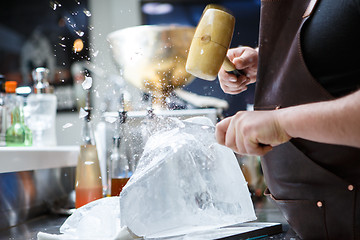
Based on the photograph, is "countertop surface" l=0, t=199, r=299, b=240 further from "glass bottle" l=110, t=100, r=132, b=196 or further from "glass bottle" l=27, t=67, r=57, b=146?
"glass bottle" l=27, t=67, r=57, b=146

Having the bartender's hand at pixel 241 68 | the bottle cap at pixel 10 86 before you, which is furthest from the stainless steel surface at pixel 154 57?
the bottle cap at pixel 10 86

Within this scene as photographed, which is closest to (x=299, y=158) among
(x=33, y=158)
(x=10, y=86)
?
(x=33, y=158)

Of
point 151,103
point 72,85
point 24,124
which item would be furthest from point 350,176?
point 72,85

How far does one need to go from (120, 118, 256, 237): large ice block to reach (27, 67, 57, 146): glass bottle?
38.6 inches

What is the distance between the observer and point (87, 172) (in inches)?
59.5

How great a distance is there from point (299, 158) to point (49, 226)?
0.79 metres

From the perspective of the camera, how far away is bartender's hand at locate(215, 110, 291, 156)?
77cm

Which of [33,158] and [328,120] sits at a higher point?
[328,120]

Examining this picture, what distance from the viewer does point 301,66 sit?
2.82 feet

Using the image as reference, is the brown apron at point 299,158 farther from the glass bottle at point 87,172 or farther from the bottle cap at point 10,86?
the bottle cap at point 10,86

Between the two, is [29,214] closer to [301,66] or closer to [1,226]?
[1,226]

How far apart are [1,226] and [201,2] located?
278 cm

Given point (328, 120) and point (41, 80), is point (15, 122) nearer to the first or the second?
point (41, 80)

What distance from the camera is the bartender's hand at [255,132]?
0.77 metres
